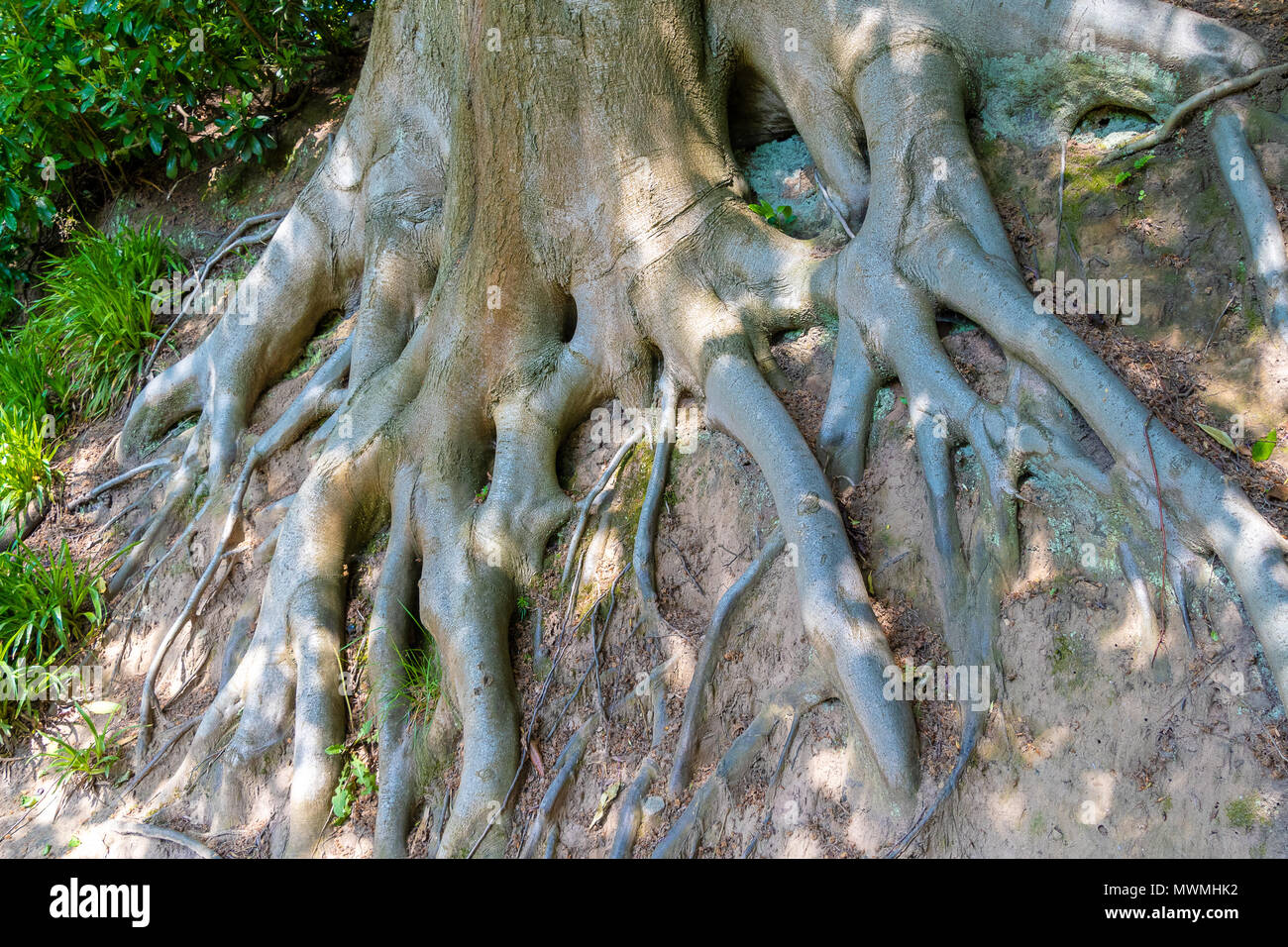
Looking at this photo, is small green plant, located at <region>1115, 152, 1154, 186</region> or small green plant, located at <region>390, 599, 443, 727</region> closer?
small green plant, located at <region>1115, 152, 1154, 186</region>

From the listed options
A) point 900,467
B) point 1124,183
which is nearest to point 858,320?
point 900,467

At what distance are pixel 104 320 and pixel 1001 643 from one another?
610 centimetres

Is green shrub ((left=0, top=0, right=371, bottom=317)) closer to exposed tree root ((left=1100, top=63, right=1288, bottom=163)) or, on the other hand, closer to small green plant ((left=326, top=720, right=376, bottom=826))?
small green plant ((left=326, top=720, right=376, bottom=826))

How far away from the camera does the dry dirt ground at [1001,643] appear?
A: 9.08 ft

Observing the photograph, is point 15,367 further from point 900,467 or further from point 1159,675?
point 1159,675

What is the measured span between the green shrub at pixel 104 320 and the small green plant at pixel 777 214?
4455 mm

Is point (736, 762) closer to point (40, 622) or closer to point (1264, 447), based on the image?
point (1264, 447)

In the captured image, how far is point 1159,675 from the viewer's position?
2.84 m

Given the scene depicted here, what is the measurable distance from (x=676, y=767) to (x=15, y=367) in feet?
18.4

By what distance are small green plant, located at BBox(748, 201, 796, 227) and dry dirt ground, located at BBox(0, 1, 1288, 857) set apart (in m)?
0.06

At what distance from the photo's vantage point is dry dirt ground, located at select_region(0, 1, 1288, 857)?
2.77m

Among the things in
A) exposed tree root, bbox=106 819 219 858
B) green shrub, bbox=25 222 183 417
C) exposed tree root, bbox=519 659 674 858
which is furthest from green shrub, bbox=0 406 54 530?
exposed tree root, bbox=519 659 674 858

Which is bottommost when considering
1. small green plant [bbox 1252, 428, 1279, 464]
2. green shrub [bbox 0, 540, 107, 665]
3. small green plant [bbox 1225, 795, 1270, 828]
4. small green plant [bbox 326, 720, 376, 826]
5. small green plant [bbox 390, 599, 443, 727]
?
green shrub [bbox 0, 540, 107, 665]

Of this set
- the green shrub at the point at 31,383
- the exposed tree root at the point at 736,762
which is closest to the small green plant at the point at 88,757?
the green shrub at the point at 31,383
